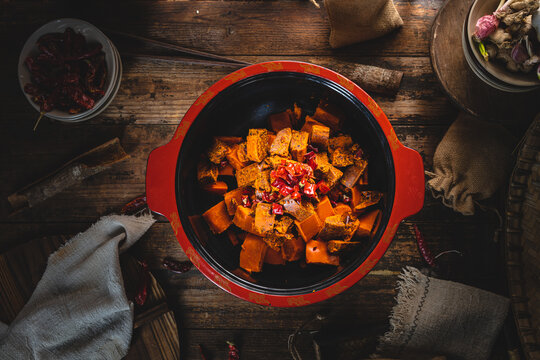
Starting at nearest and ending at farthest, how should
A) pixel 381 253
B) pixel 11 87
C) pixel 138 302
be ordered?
pixel 381 253 → pixel 138 302 → pixel 11 87

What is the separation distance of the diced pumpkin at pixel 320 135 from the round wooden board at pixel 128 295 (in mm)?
1163

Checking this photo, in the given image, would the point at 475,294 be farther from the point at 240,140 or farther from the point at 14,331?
the point at 14,331

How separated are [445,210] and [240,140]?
124 centimetres

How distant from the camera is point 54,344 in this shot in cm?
176

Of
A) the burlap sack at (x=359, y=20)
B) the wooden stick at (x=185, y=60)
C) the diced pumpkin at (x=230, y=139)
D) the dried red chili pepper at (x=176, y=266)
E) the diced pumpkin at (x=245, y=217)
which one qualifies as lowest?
the dried red chili pepper at (x=176, y=266)

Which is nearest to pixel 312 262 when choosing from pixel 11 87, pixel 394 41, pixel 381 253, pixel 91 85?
pixel 381 253

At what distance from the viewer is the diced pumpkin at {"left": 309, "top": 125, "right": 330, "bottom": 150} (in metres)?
1.59

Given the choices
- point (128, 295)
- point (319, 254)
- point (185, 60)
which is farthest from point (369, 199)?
point (128, 295)

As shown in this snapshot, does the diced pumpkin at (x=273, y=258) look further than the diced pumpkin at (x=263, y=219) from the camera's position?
Yes

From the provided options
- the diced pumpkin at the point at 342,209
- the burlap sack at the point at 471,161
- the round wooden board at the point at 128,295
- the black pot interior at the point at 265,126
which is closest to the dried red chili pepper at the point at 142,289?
the round wooden board at the point at 128,295

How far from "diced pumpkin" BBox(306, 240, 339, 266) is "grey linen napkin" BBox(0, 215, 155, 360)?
3.21ft

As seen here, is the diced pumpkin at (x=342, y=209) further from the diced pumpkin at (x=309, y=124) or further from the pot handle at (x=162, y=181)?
the pot handle at (x=162, y=181)

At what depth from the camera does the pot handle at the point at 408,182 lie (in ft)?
4.60

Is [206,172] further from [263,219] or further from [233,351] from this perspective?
[233,351]
